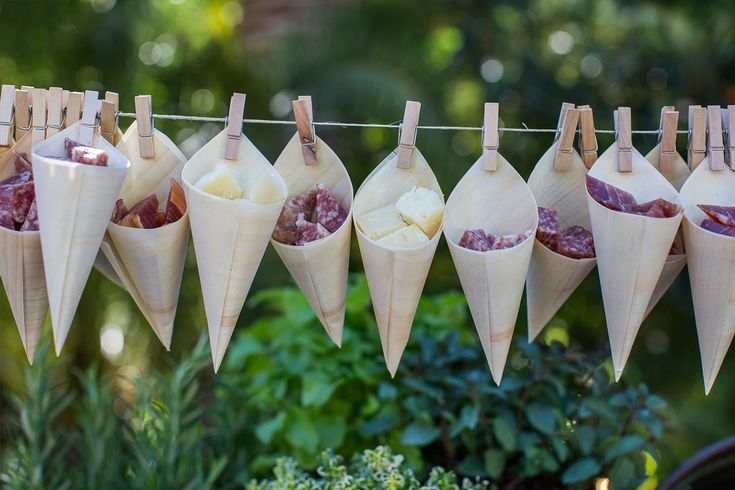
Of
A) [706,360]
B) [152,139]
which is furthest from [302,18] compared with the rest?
[706,360]

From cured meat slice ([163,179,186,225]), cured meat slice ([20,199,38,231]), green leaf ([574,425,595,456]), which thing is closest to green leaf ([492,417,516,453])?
green leaf ([574,425,595,456])

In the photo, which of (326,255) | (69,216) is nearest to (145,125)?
(69,216)

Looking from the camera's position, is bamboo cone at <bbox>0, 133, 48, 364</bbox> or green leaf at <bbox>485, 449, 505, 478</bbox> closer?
bamboo cone at <bbox>0, 133, 48, 364</bbox>

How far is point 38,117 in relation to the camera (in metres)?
0.97

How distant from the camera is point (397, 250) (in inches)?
34.1

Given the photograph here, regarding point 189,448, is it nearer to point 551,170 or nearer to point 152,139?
point 152,139

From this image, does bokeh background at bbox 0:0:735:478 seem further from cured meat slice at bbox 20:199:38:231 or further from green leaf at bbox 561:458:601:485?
cured meat slice at bbox 20:199:38:231

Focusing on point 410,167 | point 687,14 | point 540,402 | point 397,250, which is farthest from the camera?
point 687,14

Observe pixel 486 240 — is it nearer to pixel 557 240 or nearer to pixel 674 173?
pixel 557 240

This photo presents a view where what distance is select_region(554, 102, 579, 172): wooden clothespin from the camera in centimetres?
96

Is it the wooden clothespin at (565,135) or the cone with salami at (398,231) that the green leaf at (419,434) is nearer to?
the cone with salami at (398,231)

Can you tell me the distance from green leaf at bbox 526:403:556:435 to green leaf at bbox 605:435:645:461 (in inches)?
4.1

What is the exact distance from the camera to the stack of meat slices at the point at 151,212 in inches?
36.2

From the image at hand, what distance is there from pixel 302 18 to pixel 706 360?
8.01 feet
